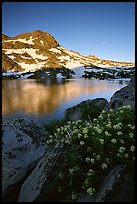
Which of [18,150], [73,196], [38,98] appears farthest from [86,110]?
[38,98]

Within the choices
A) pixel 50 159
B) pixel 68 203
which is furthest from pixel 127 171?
pixel 50 159

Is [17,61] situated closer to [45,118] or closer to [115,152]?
[45,118]

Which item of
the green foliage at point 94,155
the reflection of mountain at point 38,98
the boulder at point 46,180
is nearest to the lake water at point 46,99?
the reflection of mountain at point 38,98

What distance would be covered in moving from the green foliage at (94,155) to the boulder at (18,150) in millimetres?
1917

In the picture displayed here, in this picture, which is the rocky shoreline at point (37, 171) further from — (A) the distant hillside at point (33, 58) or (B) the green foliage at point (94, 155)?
(A) the distant hillside at point (33, 58)

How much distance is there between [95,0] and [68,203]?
328cm

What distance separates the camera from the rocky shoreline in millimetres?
3203

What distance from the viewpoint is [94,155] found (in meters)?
3.71

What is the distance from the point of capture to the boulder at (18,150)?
515cm

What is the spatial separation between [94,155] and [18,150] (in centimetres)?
279

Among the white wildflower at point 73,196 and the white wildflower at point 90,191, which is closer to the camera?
the white wildflower at point 90,191

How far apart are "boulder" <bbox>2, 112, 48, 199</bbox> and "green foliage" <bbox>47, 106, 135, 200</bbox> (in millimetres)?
1917

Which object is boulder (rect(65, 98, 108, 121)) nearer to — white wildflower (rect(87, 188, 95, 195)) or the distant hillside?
white wildflower (rect(87, 188, 95, 195))

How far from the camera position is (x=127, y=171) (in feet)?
10.8
